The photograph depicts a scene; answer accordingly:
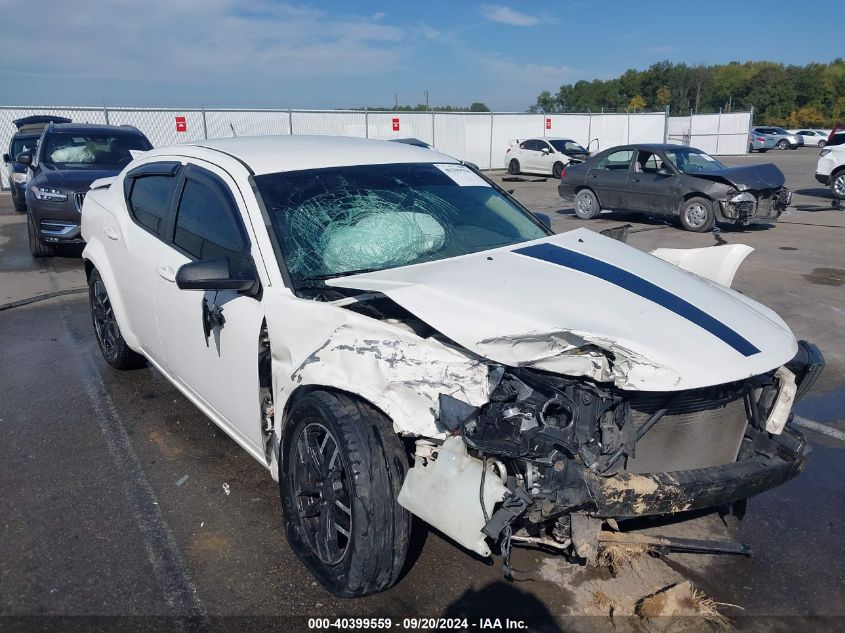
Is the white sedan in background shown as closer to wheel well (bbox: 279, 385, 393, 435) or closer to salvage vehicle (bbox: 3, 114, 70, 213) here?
salvage vehicle (bbox: 3, 114, 70, 213)

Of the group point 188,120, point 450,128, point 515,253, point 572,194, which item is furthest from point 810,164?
point 515,253

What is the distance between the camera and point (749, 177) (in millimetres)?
12188

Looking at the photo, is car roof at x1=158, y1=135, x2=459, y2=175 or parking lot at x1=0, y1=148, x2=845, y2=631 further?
car roof at x1=158, y1=135, x2=459, y2=175

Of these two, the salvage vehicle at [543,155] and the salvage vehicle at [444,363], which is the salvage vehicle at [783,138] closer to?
the salvage vehicle at [543,155]

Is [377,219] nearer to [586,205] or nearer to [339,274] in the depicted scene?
[339,274]

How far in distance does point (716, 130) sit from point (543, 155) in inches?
784

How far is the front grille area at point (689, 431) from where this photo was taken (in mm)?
2682

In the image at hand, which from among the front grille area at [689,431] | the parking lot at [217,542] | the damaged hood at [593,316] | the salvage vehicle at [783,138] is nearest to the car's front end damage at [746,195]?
the parking lot at [217,542]

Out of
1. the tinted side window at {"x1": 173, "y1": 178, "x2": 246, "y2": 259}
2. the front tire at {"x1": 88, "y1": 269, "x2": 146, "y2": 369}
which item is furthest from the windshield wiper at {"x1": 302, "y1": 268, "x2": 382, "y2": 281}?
the front tire at {"x1": 88, "y1": 269, "x2": 146, "y2": 369}

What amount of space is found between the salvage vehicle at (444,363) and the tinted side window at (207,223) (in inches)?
0.5

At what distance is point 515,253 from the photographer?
3439mm

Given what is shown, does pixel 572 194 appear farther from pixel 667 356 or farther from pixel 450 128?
pixel 450 128

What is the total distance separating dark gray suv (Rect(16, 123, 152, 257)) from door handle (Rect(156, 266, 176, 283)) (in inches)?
267

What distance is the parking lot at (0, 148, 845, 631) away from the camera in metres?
2.83
